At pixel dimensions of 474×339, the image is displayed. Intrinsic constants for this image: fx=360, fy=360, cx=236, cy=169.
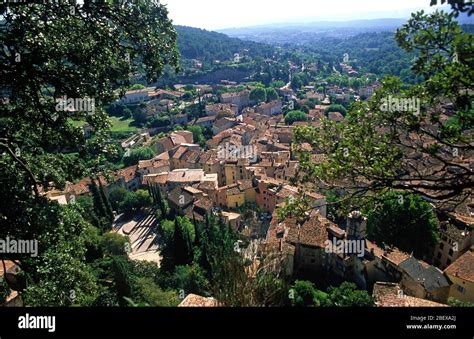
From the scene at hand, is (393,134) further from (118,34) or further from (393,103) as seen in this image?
(118,34)

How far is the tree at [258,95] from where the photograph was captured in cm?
7812

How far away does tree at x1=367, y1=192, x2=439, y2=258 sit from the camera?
20.8 m

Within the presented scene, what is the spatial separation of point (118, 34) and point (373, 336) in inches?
226

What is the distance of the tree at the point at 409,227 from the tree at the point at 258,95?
59540 millimetres

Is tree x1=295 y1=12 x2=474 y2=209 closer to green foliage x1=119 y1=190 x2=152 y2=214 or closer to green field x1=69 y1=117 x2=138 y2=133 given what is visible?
green foliage x1=119 y1=190 x2=152 y2=214

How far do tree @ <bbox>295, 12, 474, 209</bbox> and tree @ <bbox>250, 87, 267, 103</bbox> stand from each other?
7328 cm

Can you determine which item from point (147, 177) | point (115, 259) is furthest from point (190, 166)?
point (115, 259)

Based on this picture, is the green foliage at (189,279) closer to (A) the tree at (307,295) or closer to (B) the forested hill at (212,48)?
(A) the tree at (307,295)

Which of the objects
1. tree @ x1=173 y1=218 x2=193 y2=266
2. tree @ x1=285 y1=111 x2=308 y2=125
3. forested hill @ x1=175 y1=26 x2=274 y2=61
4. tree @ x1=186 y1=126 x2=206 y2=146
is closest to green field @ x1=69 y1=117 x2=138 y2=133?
tree @ x1=186 y1=126 x2=206 y2=146

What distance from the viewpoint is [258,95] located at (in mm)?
78375

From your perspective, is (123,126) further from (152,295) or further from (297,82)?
(152,295)

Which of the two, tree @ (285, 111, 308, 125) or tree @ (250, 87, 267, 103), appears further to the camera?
tree @ (250, 87, 267, 103)

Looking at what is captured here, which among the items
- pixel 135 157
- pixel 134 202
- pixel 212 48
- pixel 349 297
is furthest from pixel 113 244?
pixel 212 48

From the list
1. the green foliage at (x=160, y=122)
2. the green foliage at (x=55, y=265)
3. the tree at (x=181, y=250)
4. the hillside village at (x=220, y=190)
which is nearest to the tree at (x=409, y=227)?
the hillside village at (x=220, y=190)
